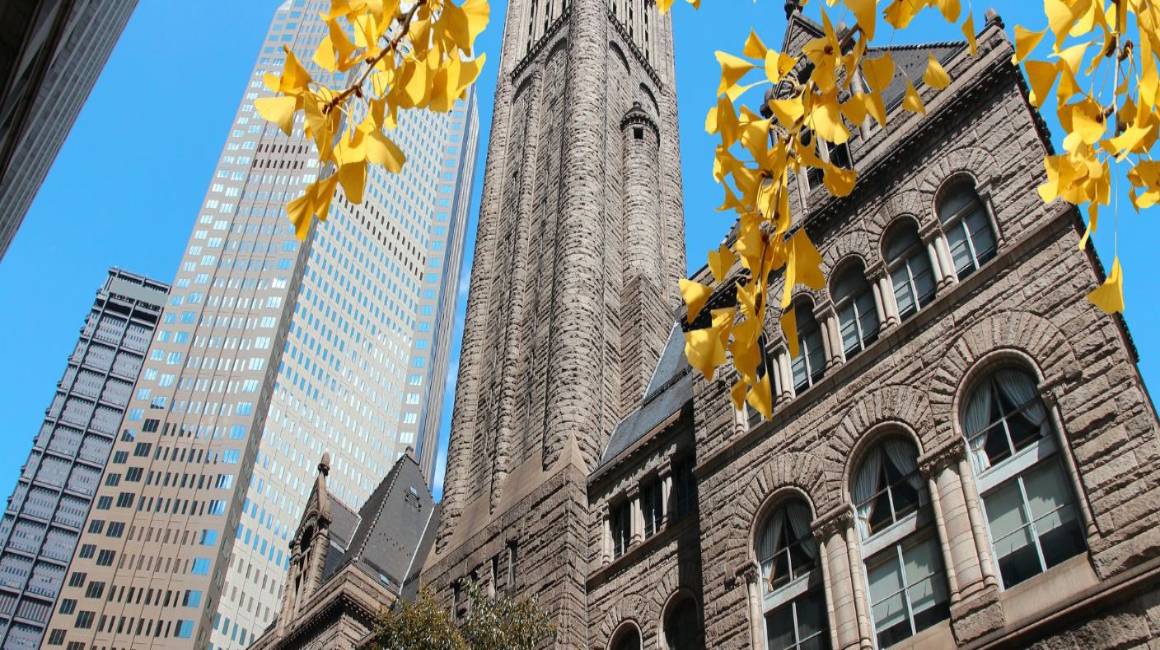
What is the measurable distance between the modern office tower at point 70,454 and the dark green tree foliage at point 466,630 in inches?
4566

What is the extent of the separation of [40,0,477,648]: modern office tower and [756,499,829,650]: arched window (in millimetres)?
100993

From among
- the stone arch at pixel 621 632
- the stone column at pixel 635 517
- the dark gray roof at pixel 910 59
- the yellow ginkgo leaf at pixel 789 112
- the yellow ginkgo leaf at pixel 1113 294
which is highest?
the dark gray roof at pixel 910 59

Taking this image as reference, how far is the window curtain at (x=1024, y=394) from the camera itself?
47.4 ft

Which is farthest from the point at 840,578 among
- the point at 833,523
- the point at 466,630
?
the point at 466,630

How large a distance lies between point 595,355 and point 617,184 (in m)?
11.7

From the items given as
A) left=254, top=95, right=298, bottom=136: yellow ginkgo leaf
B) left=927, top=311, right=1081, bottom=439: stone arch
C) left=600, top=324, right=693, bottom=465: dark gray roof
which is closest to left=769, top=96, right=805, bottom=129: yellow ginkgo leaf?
left=254, top=95, right=298, bottom=136: yellow ginkgo leaf

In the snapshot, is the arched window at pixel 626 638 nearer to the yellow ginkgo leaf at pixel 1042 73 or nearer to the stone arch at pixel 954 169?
the stone arch at pixel 954 169

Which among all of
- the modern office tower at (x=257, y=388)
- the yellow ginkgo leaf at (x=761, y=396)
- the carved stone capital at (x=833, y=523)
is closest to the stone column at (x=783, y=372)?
the carved stone capital at (x=833, y=523)

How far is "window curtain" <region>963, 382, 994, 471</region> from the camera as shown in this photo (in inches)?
592

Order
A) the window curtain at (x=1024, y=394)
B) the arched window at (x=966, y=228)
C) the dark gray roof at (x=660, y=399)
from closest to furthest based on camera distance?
the window curtain at (x=1024, y=394), the arched window at (x=966, y=228), the dark gray roof at (x=660, y=399)

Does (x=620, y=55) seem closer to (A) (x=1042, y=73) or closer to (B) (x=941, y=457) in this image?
(B) (x=941, y=457)

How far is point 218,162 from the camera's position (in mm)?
155750

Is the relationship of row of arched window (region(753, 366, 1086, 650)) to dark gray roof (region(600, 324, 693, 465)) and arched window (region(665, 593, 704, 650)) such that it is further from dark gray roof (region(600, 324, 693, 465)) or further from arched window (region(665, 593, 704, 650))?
dark gray roof (region(600, 324, 693, 465))

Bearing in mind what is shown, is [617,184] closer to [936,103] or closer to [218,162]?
[936,103]
